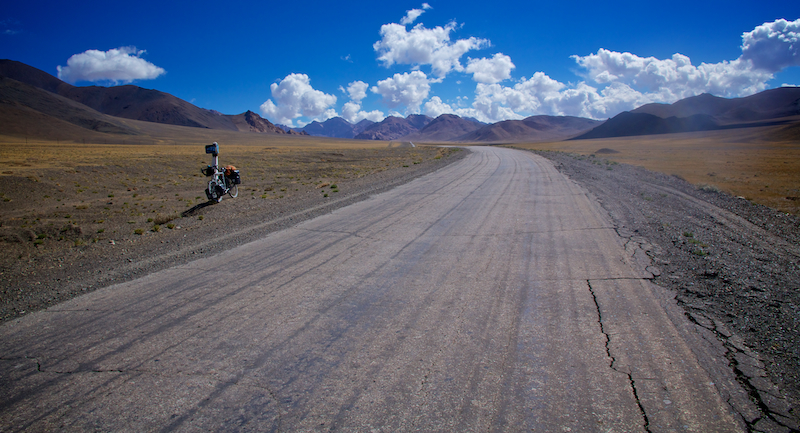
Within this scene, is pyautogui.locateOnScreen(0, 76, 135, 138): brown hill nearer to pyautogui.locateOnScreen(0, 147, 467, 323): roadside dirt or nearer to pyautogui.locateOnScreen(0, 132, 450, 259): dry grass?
pyautogui.locateOnScreen(0, 132, 450, 259): dry grass

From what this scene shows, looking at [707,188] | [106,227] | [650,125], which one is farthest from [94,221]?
[650,125]

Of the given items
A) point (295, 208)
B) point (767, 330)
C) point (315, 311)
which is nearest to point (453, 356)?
point (315, 311)

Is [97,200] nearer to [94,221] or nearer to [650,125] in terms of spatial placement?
[94,221]

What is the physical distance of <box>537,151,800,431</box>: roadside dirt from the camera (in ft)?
9.55

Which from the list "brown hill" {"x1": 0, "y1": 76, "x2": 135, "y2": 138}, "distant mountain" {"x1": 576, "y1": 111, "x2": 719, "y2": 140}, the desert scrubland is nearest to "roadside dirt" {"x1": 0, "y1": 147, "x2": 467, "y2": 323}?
the desert scrubland

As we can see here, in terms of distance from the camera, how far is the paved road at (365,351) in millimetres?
2631

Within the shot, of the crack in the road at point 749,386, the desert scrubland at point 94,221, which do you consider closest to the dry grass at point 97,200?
the desert scrubland at point 94,221

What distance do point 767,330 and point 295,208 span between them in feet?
32.4

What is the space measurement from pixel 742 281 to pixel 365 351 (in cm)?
522

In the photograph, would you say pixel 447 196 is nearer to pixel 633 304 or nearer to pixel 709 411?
pixel 633 304

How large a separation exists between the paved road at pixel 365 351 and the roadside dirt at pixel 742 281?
34cm

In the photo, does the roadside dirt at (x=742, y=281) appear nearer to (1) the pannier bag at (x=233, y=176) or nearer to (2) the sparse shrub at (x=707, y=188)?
(2) the sparse shrub at (x=707, y=188)

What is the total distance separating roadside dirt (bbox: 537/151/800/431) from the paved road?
34 cm

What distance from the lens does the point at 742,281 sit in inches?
193
